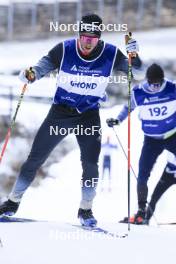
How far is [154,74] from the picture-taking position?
19.5 ft

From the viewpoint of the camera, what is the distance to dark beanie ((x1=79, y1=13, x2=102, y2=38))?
15.9 ft

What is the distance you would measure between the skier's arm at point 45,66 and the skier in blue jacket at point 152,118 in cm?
118

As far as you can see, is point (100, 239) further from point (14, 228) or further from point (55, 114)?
point (55, 114)

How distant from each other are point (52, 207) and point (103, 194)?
0.71 m

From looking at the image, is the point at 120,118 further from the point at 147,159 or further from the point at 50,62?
the point at 50,62

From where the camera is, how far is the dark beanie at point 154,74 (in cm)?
590

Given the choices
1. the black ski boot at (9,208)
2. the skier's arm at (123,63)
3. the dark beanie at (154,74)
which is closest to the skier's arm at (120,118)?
the dark beanie at (154,74)

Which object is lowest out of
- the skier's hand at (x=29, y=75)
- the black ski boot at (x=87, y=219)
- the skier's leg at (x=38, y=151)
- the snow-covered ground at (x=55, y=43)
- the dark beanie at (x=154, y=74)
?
the black ski boot at (x=87, y=219)

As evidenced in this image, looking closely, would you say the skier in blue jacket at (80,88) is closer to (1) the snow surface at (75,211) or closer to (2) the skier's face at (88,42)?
(2) the skier's face at (88,42)

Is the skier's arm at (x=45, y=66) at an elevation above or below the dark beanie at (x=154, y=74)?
below

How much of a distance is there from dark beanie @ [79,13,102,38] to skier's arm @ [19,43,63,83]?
23cm

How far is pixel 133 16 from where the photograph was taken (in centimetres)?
1719

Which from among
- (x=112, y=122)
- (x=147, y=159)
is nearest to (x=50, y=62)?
(x=112, y=122)

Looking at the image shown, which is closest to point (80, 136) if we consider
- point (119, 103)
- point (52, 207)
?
point (52, 207)
